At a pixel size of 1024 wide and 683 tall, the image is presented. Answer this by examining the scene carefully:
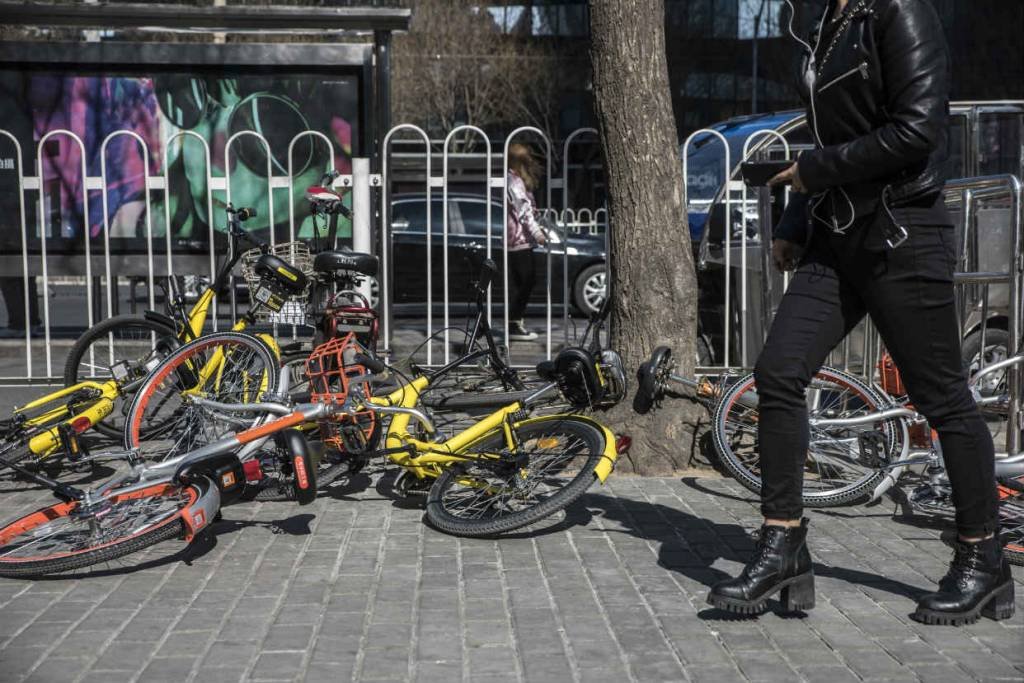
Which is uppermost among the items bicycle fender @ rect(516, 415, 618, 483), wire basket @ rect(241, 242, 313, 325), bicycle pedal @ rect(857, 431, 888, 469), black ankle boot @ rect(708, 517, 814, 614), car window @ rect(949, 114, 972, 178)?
car window @ rect(949, 114, 972, 178)

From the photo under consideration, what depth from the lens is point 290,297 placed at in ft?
21.4

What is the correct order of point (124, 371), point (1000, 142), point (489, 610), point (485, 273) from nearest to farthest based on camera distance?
point (489, 610) → point (485, 273) → point (124, 371) → point (1000, 142)

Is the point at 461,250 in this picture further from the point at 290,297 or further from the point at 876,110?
the point at 876,110

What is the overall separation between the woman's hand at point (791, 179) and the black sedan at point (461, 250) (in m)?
2.71

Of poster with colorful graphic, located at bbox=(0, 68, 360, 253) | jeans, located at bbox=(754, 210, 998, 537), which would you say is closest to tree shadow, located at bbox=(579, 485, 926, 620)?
jeans, located at bbox=(754, 210, 998, 537)

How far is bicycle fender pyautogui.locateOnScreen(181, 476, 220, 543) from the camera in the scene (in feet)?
14.8

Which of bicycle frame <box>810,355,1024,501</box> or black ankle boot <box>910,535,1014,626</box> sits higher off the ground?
bicycle frame <box>810,355,1024,501</box>

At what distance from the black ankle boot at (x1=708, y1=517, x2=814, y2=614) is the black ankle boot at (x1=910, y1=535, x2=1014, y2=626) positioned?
372 millimetres

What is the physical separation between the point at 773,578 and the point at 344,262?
10.1 ft

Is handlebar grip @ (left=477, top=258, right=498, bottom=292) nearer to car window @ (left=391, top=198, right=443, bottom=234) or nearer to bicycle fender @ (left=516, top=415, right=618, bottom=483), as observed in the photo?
bicycle fender @ (left=516, top=415, right=618, bottom=483)

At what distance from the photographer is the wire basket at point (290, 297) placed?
6.57 metres

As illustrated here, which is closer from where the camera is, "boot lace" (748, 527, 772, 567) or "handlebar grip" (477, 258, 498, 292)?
"boot lace" (748, 527, 772, 567)

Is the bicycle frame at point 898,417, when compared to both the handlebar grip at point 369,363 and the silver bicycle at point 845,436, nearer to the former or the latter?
the silver bicycle at point 845,436

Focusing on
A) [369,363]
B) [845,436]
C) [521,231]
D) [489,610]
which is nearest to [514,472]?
[489,610]
